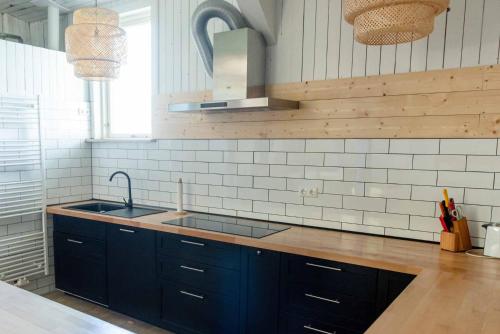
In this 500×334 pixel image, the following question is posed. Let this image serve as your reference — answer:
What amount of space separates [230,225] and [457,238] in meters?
1.49

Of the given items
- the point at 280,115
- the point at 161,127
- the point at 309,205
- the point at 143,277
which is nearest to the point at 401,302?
the point at 309,205

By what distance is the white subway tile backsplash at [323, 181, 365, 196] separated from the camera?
262cm

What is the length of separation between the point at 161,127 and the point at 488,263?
9.01ft

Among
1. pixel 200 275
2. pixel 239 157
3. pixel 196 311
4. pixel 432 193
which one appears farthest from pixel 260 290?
pixel 432 193

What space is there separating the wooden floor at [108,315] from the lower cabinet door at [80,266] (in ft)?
0.28

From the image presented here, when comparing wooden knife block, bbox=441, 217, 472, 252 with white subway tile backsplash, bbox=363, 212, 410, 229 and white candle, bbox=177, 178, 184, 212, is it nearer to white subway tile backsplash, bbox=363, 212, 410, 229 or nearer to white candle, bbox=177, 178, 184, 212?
white subway tile backsplash, bbox=363, 212, 410, 229

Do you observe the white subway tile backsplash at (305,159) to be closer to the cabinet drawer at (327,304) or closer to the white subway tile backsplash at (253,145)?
the white subway tile backsplash at (253,145)

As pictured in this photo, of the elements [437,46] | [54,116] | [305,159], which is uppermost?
[437,46]

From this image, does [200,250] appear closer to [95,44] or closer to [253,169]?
[253,169]

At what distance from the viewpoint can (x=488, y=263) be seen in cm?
200

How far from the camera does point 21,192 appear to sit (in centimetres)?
347

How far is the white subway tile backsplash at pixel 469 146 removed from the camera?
87.1 inches

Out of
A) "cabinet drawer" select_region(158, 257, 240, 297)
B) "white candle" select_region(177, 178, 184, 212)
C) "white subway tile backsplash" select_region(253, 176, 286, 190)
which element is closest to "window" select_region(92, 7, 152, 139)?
"white candle" select_region(177, 178, 184, 212)

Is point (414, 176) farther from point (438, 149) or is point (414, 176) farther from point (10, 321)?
point (10, 321)
